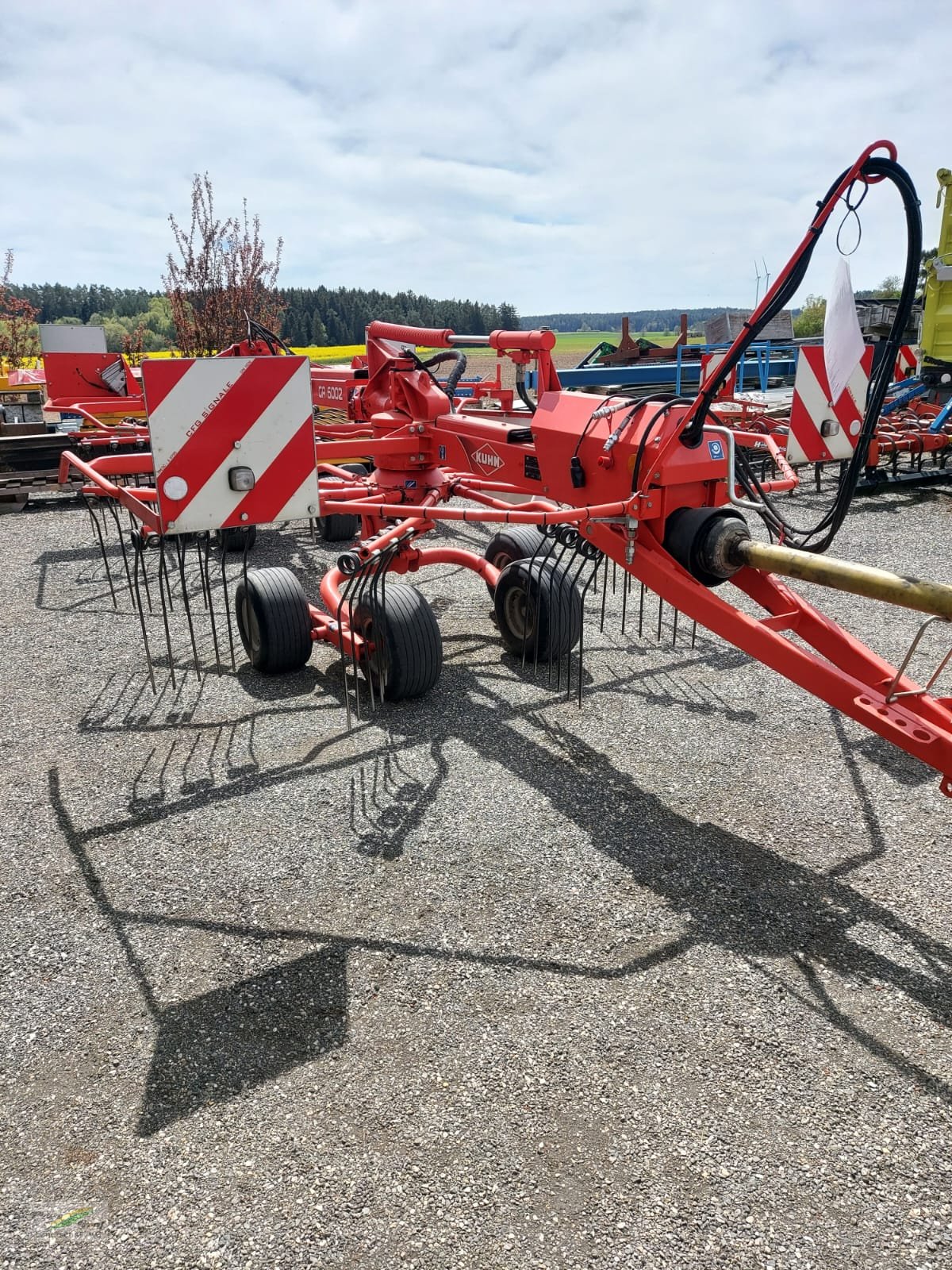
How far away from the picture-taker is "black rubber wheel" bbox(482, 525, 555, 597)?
5543 millimetres

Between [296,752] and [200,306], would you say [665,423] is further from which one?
[200,306]

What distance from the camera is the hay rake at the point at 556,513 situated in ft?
9.14

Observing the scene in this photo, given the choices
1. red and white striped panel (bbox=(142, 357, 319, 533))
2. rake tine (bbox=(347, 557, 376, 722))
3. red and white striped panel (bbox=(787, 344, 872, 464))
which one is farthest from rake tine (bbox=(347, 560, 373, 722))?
red and white striped panel (bbox=(787, 344, 872, 464))

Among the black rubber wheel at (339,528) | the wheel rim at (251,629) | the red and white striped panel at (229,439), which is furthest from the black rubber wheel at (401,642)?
the black rubber wheel at (339,528)

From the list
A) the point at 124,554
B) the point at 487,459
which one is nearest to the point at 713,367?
the point at 487,459

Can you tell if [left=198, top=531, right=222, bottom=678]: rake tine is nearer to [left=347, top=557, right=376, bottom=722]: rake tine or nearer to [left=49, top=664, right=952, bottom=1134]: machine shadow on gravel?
[left=347, top=557, right=376, bottom=722]: rake tine

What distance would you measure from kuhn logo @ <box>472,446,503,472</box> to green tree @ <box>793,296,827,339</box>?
87.4ft

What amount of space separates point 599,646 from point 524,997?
2.97 meters

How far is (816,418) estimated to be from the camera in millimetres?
4195

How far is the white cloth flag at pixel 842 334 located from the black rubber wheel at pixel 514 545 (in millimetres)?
2644

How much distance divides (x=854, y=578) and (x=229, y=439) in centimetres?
216

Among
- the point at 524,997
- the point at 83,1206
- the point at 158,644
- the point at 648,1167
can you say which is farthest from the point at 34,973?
the point at 158,644

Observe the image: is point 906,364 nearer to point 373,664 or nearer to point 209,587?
point 373,664

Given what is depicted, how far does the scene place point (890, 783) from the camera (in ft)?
11.9
